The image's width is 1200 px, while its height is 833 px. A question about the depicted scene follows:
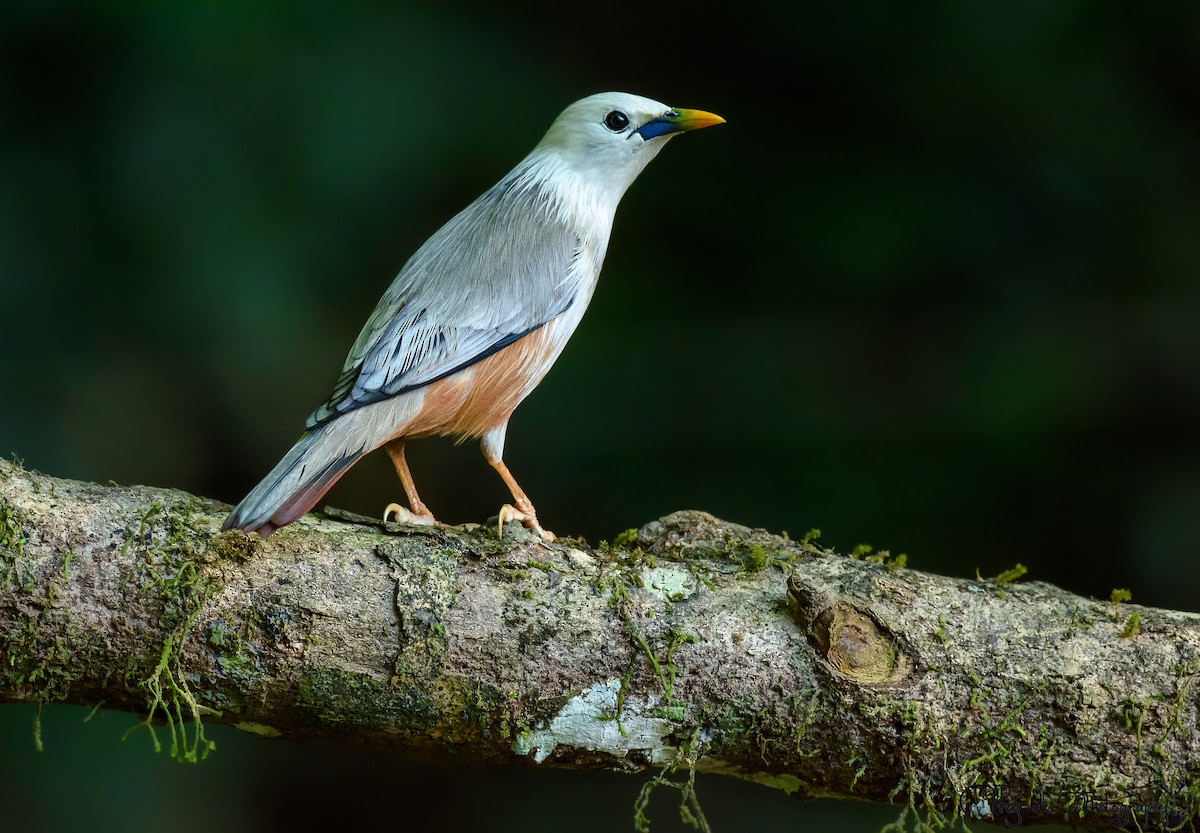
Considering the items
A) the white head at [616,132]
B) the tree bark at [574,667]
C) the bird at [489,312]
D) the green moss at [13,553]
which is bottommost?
the tree bark at [574,667]

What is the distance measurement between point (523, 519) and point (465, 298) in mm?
707

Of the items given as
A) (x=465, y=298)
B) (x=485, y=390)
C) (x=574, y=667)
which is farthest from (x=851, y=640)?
(x=465, y=298)

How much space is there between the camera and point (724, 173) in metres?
5.87

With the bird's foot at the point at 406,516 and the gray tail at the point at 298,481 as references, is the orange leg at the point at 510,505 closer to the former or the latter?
the bird's foot at the point at 406,516

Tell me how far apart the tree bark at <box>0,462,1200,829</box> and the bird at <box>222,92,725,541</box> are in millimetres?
286

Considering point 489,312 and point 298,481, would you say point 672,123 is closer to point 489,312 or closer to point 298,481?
point 489,312

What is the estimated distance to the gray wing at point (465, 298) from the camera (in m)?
3.41

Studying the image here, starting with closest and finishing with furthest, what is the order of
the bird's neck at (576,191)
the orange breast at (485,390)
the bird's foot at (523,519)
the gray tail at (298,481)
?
the gray tail at (298,481)
the bird's foot at (523,519)
the orange breast at (485,390)
the bird's neck at (576,191)

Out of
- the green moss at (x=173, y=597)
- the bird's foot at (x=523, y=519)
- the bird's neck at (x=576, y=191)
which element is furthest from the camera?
the bird's neck at (x=576, y=191)

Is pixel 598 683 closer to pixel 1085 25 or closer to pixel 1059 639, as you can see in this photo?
pixel 1059 639

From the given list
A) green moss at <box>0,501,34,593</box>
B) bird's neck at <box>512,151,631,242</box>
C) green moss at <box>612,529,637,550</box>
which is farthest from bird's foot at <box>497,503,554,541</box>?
green moss at <box>0,501,34,593</box>

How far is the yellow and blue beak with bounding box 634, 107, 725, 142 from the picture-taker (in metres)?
4.04

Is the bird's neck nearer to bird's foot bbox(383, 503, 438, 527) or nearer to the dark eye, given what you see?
the dark eye

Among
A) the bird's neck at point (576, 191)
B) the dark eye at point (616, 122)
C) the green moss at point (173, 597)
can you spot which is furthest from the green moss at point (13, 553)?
the dark eye at point (616, 122)
